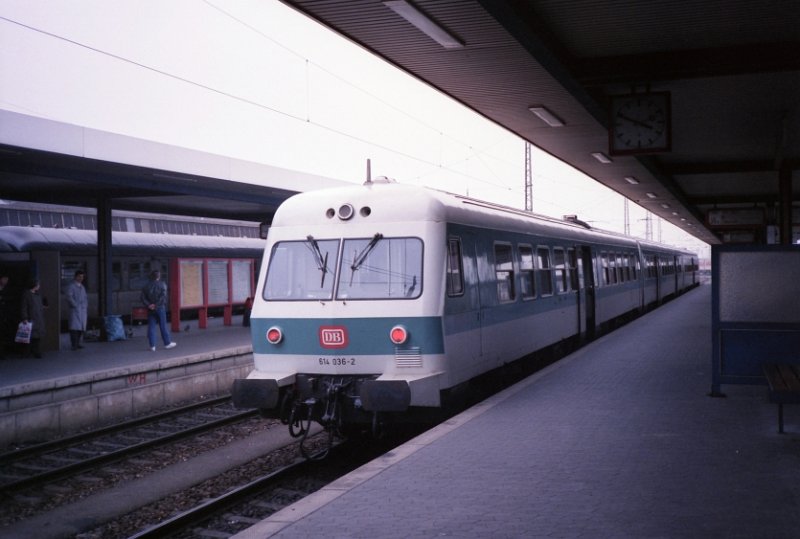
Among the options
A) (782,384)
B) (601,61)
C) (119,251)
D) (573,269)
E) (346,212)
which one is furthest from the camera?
(119,251)

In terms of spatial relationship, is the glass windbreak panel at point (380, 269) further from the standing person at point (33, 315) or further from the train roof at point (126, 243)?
the train roof at point (126, 243)

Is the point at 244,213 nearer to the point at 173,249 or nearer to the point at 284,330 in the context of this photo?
the point at 173,249

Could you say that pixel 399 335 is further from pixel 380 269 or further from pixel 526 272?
pixel 526 272

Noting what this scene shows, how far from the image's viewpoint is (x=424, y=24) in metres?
7.58

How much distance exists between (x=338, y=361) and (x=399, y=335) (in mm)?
753

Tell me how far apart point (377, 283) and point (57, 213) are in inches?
803

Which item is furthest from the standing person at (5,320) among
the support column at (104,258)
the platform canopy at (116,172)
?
the support column at (104,258)

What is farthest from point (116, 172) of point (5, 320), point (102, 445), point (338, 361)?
point (338, 361)

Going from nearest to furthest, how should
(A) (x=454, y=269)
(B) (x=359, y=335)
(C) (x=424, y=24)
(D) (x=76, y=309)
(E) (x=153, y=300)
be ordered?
(C) (x=424, y=24)
(B) (x=359, y=335)
(A) (x=454, y=269)
(E) (x=153, y=300)
(D) (x=76, y=309)

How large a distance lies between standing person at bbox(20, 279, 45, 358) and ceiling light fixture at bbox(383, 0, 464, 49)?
1050 centimetres

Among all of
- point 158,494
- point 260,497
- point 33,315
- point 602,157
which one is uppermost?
point 602,157

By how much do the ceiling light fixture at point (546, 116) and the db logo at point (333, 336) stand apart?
4783mm

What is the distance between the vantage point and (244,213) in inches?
1027

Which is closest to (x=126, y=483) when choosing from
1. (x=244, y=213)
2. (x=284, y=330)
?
(x=284, y=330)
